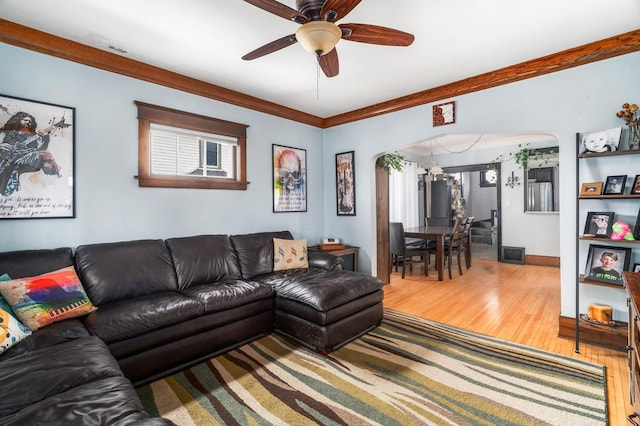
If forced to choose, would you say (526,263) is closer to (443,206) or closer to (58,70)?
(443,206)

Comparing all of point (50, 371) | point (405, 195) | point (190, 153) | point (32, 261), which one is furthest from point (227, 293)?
point (405, 195)

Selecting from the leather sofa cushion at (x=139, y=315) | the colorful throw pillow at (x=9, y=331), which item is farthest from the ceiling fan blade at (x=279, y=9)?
the colorful throw pillow at (x=9, y=331)

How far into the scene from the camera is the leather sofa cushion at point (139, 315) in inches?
77.5

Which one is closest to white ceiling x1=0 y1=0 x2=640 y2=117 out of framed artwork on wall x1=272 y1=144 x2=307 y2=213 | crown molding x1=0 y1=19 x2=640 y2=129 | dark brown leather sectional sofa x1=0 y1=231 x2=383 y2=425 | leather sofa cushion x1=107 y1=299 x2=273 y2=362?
crown molding x1=0 y1=19 x2=640 y2=129

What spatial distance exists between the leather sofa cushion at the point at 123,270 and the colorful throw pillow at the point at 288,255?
1.11m

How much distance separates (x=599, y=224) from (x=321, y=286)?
2.39m

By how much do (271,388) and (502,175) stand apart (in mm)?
6293

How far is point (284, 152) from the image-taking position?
4281mm

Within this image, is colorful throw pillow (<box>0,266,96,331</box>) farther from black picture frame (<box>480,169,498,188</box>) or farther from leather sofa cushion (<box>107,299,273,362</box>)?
black picture frame (<box>480,169,498,188</box>)

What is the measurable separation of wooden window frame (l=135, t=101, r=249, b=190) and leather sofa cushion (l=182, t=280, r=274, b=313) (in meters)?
1.14

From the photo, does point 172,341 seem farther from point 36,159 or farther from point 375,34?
point 375,34

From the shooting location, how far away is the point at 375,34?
1.92m

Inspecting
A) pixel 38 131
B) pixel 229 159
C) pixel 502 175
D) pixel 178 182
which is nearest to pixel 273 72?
pixel 229 159

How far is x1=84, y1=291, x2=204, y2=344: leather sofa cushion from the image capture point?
1970 millimetres
